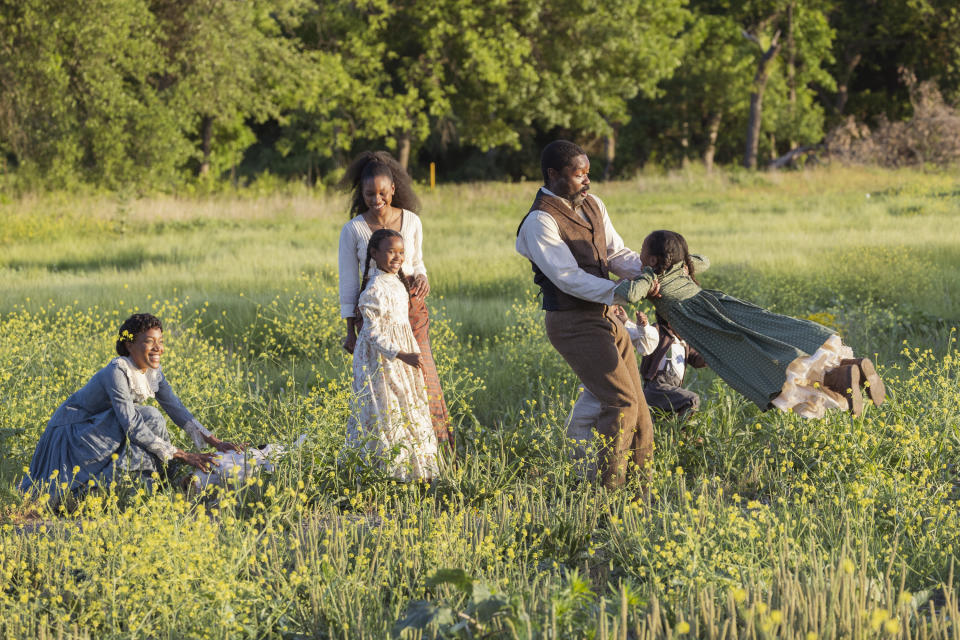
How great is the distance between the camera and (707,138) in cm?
4225

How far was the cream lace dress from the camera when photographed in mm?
6000

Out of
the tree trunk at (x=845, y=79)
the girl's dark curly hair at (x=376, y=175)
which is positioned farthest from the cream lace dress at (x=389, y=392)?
the tree trunk at (x=845, y=79)

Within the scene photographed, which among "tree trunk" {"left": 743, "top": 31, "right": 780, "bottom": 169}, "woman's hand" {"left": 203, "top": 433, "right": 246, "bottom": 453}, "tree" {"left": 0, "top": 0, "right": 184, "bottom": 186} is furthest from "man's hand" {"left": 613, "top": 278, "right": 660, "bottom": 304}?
"tree trunk" {"left": 743, "top": 31, "right": 780, "bottom": 169}

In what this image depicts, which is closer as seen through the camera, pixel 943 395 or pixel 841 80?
pixel 943 395

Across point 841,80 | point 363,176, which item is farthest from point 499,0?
point 363,176

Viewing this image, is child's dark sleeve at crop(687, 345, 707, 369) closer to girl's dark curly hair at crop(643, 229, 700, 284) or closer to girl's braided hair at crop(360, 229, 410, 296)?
girl's dark curly hair at crop(643, 229, 700, 284)

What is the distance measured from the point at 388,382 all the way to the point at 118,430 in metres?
1.55

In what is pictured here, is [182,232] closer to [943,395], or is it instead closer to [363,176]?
[363,176]

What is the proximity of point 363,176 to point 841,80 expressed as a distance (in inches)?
1634

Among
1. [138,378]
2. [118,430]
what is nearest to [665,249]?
[138,378]

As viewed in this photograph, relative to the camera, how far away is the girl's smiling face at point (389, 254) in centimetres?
602

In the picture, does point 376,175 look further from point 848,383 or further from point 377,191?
point 848,383

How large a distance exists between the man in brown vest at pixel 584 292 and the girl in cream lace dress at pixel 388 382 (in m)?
0.84

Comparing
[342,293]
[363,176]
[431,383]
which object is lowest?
[431,383]
